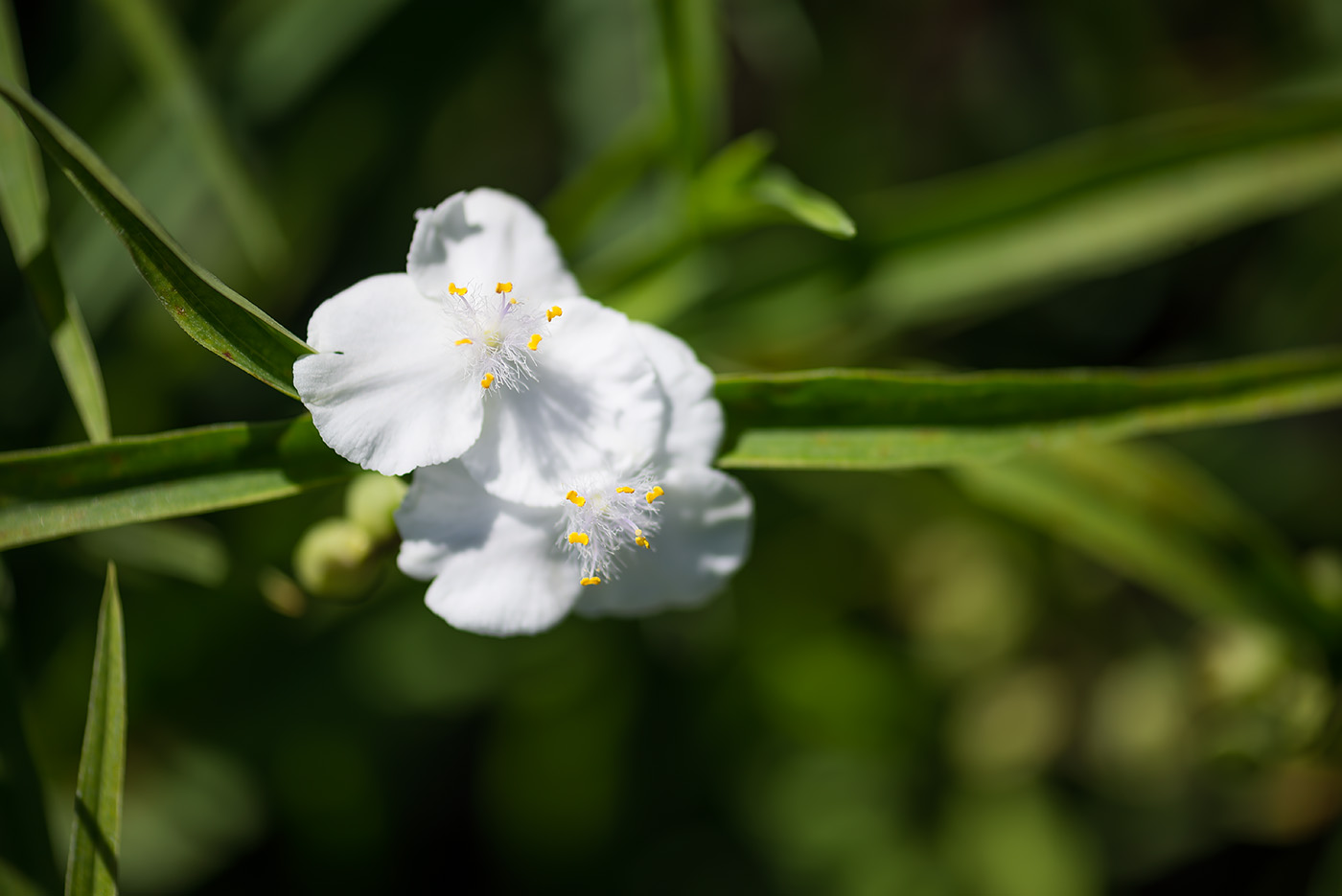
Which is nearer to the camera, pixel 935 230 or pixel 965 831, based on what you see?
pixel 935 230

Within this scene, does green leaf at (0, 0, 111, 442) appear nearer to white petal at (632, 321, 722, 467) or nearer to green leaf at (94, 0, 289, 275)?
green leaf at (94, 0, 289, 275)

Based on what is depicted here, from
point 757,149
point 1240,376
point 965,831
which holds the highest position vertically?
point 757,149

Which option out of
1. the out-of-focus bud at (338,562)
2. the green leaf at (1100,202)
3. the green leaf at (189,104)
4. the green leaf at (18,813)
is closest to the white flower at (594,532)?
the out-of-focus bud at (338,562)

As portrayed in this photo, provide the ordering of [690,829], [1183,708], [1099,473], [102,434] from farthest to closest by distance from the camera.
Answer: [690,829], [1183,708], [1099,473], [102,434]

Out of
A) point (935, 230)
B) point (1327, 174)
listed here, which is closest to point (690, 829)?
point (935, 230)

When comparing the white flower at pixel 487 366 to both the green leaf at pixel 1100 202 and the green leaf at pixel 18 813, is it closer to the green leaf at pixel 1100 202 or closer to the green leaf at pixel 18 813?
the green leaf at pixel 18 813

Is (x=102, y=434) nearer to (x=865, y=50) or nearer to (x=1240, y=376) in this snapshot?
(x=1240, y=376)
